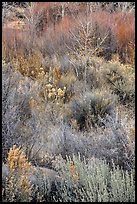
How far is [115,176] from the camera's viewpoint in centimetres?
417

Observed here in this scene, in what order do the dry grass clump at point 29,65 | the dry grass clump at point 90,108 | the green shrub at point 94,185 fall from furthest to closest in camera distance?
the dry grass clump at point 29,65 < the dry grass clump at point 90,108 < the green shrub at point 94,185

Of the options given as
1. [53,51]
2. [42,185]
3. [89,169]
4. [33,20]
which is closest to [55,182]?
[42,185]

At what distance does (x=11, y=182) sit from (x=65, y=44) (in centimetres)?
892

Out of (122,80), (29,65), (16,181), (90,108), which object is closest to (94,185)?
(16,181)

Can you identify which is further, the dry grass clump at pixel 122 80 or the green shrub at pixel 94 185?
the dry grass clump at pixel 122 80

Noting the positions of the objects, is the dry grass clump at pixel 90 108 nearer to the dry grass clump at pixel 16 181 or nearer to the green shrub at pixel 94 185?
the green shrub at pixel 94 185

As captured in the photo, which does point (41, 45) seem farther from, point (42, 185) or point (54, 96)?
point (42, 185)

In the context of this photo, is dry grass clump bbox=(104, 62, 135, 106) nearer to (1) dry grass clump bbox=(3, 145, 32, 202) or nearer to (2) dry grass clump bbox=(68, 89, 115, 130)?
(2) dry grass clump bbox=(68, 89, 115, 130)

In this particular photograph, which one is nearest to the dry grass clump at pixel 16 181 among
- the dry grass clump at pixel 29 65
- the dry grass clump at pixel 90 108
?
the dry grass clump at pixel 90 108

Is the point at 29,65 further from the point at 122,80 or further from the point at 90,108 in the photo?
the point at 90,108

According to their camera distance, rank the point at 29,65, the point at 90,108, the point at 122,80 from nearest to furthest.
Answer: the point at 90,108, the point at 122,80, the point at 29,65

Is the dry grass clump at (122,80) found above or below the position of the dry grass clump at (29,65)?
below

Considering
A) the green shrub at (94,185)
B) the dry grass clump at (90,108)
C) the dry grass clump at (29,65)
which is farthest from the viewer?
the dry grass clump at (29,65)

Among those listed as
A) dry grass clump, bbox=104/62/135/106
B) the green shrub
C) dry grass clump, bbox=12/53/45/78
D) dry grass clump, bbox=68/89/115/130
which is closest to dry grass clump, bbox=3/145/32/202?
the green shrub
